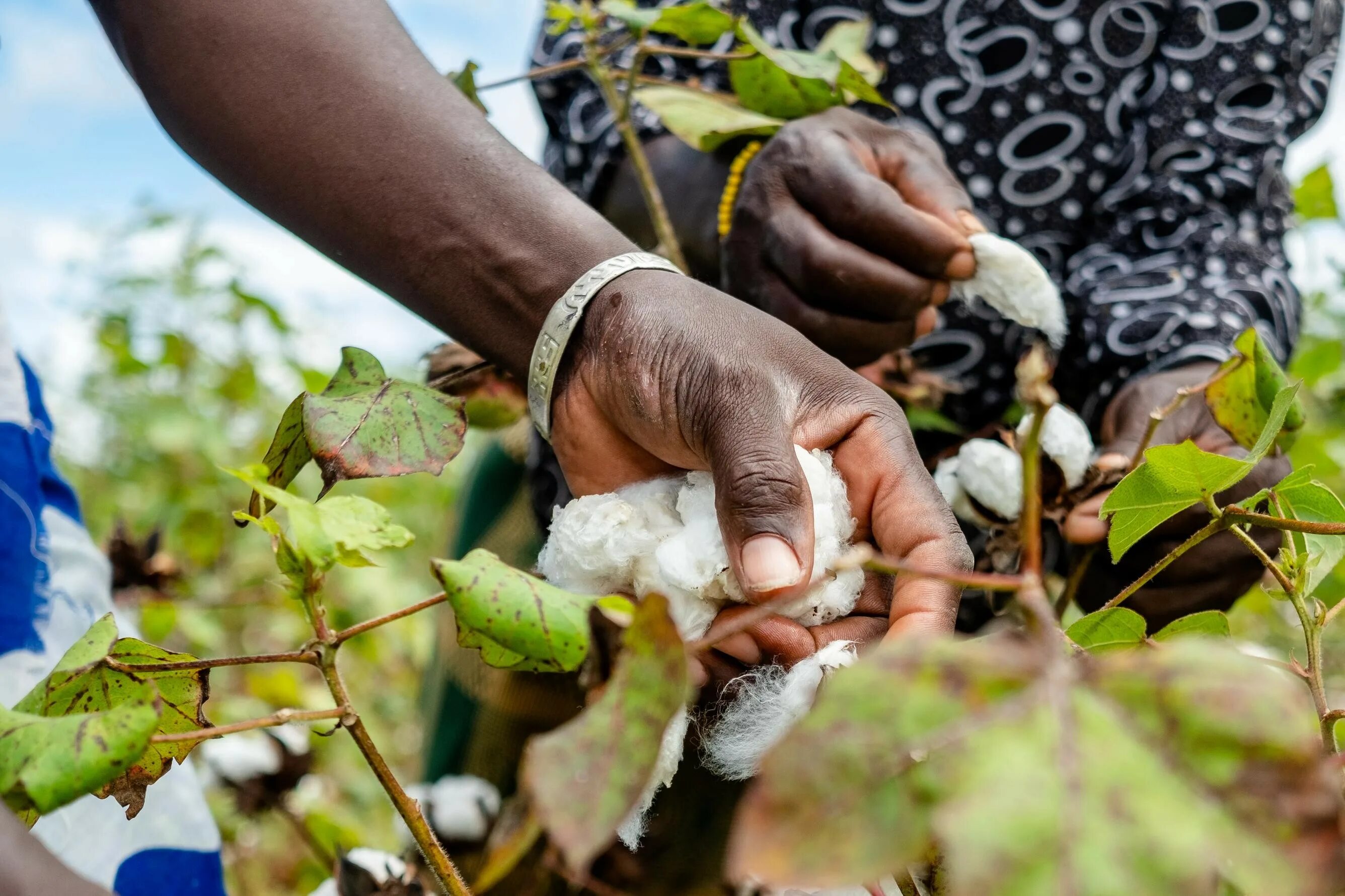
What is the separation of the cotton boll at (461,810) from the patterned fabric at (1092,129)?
685 millimetres

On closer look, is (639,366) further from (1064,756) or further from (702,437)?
(1064,756)

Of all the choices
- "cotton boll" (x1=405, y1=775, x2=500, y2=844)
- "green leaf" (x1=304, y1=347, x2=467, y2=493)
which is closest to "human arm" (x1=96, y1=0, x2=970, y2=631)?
"green leaf" (x1=304, y1=347, x2=467, y2=493)

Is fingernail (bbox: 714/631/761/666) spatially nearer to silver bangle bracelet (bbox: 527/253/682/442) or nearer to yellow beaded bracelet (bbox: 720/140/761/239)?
silver bangle bracelet (bbox: 527/253/682/442)

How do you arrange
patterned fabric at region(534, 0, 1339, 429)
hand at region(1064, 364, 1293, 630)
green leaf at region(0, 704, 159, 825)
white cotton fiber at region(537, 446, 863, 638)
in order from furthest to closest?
patterned fabric at region(534, 0, 1339, 429) < hand at region(1064, 364, 1293, 630) < white cotton fiber at region(537, 446, 863, 638) < green leaf at region(0, 704, 159, 825)

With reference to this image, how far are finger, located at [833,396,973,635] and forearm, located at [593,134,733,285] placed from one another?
0.39 metres

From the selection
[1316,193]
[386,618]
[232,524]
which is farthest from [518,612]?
[232,524]

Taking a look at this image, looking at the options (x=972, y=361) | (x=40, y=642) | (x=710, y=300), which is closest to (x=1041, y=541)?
(x=972, y=361)

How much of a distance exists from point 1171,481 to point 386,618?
365 millimetres

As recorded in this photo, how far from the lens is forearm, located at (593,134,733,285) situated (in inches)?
36.8

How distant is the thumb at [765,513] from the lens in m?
0.51

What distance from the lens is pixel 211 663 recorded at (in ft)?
1.40

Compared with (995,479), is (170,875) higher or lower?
lower

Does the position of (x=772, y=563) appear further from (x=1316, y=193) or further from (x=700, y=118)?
(x=1316, y=193)

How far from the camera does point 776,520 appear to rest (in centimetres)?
51
